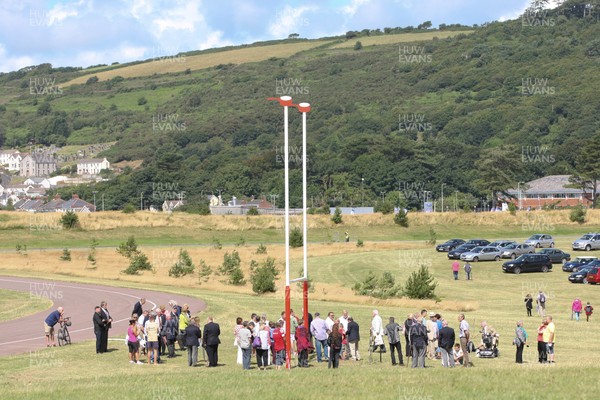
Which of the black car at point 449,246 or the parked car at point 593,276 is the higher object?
the black car at point 449,246

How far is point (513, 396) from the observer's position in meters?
23.1

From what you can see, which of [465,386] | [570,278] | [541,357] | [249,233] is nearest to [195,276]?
[570,278]

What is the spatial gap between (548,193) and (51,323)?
511ft

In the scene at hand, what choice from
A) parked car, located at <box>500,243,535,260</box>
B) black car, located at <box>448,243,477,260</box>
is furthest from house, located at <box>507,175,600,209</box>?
black car, located at <box>448,243,477,260</box>

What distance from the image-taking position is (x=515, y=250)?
78.5m

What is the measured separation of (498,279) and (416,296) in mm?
14126

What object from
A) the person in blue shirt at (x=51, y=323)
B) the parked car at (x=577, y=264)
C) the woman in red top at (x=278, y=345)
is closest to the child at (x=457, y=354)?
the woman in red top at (x=278, y=345)

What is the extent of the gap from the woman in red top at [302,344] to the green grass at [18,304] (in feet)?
67.0

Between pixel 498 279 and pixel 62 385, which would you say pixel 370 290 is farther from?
pixel 62 385

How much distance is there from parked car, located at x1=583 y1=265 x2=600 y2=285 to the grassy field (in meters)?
1.22

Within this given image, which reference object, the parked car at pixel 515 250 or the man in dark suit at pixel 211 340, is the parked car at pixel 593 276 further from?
the man in dark suit at pixel 211 340

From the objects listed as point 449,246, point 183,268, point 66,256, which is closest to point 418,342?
point 183,268

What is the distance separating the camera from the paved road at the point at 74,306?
3809cm

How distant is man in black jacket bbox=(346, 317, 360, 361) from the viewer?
31202 millimetres
